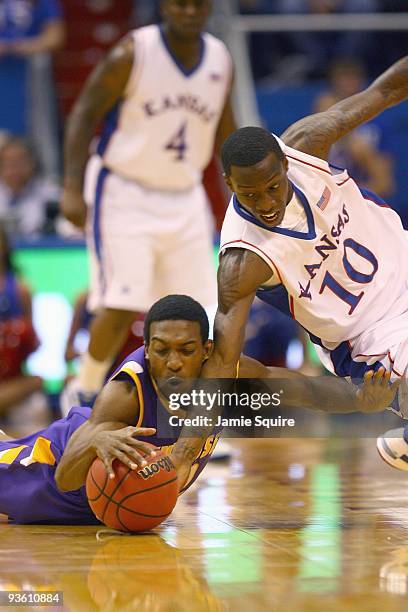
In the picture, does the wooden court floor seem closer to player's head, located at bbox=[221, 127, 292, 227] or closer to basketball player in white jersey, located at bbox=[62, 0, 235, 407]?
player's head, located at bbox=[221, 127, 292, 227]

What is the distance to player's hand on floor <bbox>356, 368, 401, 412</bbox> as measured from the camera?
441 centimetres

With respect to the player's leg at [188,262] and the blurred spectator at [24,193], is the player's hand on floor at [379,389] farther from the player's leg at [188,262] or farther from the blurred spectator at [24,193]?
the blurred spectator at [24,193]

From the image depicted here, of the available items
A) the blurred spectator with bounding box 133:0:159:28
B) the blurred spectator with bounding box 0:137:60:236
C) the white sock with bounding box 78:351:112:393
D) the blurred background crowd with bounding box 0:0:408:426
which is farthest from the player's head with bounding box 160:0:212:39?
the blurred spectator with bounding box 133:0:159:28

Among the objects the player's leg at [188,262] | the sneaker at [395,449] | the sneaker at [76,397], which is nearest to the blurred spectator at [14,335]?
the sneaker at [76,397]

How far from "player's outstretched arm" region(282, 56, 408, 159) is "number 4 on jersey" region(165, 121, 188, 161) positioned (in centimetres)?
183

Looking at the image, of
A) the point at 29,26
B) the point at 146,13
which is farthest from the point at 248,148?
the point at 146,13

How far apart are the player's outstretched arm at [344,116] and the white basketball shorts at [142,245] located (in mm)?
1894

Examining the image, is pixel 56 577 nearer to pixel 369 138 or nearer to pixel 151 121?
pixel 151 121

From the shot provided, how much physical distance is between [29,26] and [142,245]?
4.77 m

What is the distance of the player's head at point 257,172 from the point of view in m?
3.99

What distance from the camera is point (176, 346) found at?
13.6 feet

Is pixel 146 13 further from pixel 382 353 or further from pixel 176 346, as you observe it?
pixel 176 346

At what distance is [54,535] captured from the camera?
13.8 feet

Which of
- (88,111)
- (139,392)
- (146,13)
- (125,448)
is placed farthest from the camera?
(146,13)
